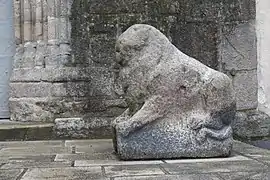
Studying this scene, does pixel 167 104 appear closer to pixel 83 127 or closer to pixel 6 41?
pixel 83 127

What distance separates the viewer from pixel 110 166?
2.73 metres

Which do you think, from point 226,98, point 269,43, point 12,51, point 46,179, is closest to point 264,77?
point 269,43

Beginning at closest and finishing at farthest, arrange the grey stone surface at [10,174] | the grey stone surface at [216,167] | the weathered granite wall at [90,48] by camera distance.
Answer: the grey stone surface at [10,174]
the grey stone surface at [216,167]
the weathered granite wall at [90,48]

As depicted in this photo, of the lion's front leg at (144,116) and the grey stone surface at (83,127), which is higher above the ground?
the lion's front leg at (144,116)

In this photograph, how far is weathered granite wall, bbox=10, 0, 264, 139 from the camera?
4.48m

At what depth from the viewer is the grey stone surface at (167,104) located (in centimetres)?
302

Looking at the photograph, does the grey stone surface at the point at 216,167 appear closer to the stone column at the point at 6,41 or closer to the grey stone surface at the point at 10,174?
the grey stone surface at the point at 10,174

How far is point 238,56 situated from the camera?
471 centimetres

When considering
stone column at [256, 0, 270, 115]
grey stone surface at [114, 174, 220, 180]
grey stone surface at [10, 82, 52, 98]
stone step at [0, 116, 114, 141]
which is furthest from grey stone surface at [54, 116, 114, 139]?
grey stone surface at [114, 174, 220, 180]

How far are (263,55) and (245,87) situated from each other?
43 cm

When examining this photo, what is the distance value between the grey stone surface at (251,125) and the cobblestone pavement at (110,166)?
3.45ft

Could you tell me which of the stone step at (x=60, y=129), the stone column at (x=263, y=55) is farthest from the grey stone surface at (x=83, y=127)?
the stone column at (x=263, y=55)

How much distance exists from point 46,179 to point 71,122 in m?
2.03

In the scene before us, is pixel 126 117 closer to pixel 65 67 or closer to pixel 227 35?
pixel 65 67
